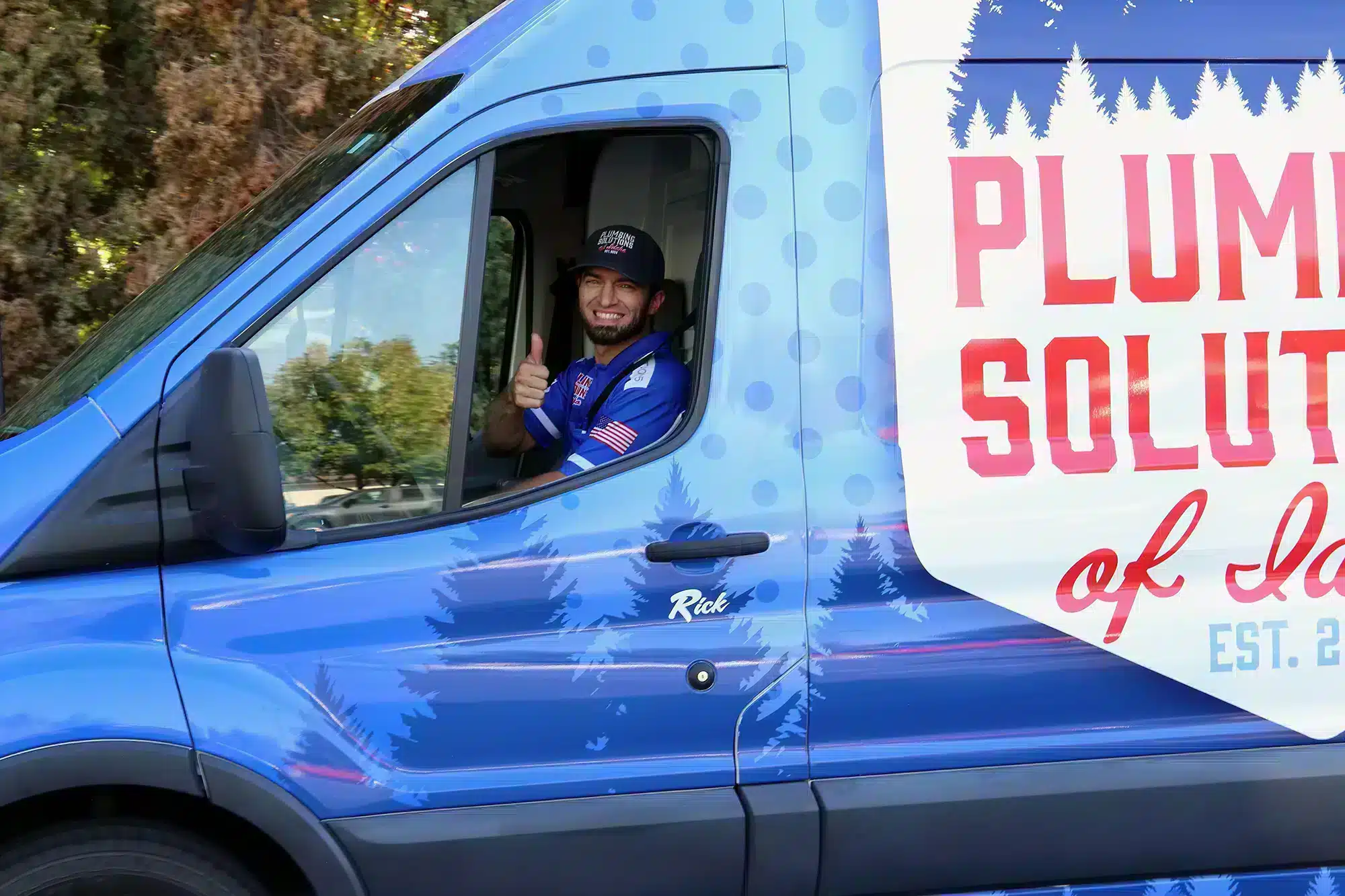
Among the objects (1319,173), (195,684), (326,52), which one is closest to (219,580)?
(195,684)

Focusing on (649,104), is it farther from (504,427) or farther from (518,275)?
(518,275)

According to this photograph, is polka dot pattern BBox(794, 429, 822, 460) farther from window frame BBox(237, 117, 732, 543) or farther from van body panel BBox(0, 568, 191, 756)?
van body panel BBox(0, 568, 191, 756)

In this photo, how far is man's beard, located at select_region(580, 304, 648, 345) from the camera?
3.10 meters

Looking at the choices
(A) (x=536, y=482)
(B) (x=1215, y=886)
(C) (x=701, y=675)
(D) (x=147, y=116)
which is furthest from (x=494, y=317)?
(D) (x=147, y=116)

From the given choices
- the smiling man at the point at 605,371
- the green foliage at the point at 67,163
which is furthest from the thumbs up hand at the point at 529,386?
the green foliage at the point at 67,163

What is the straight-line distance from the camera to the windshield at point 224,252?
7.91 feet

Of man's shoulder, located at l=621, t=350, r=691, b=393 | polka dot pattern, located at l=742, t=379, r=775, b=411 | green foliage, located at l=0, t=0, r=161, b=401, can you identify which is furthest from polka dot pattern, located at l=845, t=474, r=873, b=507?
green foliage, located at l=0, t=0, r=161, b=401

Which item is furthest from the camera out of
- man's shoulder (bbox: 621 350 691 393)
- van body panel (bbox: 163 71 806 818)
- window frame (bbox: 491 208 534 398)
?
window frame (bbox: 491 208 534 398)

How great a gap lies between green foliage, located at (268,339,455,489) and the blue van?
1cm

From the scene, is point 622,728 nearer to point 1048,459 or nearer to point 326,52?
point 1048,459

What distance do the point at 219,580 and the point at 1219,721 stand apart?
2.06 metres

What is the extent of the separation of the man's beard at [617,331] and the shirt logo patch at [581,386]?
0.09m

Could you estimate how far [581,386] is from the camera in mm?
3104

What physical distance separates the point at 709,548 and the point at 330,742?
32.4 inches
